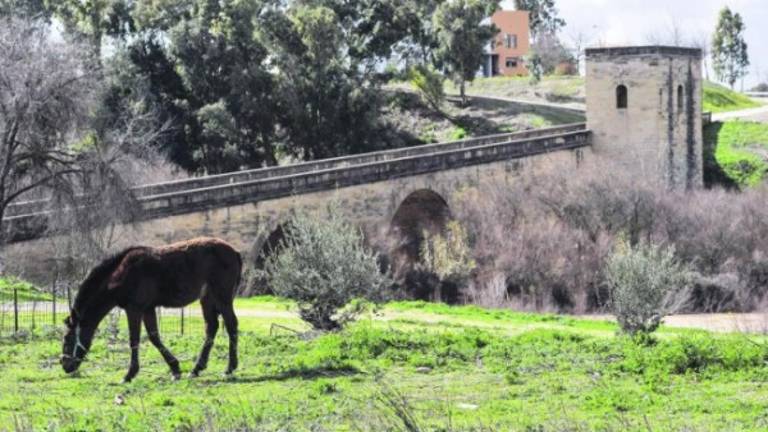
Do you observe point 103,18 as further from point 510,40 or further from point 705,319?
point 510,40

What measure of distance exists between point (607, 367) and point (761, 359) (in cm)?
183

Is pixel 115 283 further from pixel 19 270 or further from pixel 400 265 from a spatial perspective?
pixel 400 265

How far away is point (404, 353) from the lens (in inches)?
733

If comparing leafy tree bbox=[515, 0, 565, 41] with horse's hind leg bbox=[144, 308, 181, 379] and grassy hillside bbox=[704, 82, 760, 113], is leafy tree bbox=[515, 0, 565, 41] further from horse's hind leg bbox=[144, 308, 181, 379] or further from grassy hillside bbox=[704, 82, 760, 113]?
horse's hind leg bbox=[144, 308, 181, 379]

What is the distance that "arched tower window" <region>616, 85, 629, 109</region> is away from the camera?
56344 millimetres

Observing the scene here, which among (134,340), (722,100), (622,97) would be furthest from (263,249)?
(722,100)

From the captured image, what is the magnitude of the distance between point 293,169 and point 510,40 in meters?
51.4

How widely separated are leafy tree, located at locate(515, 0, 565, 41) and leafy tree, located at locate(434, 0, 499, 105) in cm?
3497

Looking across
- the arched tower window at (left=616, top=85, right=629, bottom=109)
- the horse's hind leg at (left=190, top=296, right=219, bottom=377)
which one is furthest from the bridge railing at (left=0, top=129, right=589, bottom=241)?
the horse's hind leg at (left=190, top=296, right=219, bottom=377)

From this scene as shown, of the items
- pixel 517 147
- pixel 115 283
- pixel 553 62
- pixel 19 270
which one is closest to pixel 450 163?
pixel 517 147

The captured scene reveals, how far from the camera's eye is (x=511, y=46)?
93375mm

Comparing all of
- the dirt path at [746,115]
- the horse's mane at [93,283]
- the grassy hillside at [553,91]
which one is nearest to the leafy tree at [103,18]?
the grassy hillside at [553,91]

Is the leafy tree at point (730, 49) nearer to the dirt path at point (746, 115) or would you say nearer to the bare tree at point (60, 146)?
the dirt path at point (746, 115)

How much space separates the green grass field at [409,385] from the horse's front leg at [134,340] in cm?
16
